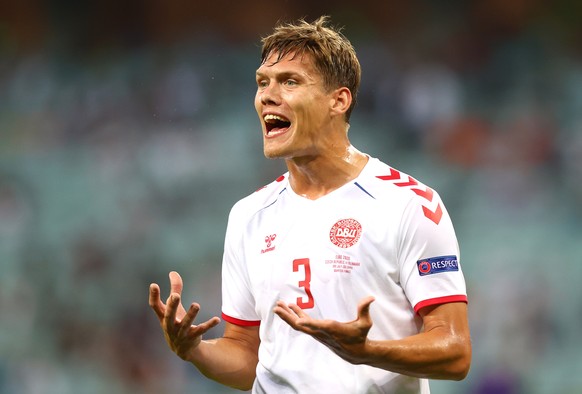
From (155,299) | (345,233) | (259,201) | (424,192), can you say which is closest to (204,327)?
(155,299)

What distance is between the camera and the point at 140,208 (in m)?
7.32

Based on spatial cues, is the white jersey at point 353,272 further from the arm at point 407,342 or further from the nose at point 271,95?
the nose at point 271,95

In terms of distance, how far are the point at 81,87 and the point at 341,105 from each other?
4.73 m

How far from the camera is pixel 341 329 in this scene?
2705mm

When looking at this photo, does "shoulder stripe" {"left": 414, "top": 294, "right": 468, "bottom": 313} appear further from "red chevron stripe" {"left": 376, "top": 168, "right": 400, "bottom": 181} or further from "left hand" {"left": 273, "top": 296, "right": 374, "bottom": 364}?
"red chevron stripe" {"left": 376, "top": 168, "right": 400, "bottom": 181}

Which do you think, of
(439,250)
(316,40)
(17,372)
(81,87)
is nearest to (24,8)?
(81,87)

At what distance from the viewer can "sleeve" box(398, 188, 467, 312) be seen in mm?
3160

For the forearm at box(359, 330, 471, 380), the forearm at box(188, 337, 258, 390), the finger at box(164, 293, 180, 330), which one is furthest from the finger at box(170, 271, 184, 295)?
the forearm at box(359, 330, 471, 380)

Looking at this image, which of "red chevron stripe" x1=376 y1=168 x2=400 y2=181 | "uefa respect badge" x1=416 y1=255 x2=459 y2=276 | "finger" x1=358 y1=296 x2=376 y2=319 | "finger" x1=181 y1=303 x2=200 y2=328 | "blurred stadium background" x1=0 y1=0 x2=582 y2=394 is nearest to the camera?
"finger" x1=358 y1=296 x2=376 y2=319

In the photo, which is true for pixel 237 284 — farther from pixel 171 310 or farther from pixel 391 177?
pixel 391 177

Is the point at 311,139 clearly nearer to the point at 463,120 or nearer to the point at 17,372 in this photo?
the point at 463,120

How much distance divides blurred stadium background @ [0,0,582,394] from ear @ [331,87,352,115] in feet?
11.2

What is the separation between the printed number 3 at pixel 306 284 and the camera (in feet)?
10.8

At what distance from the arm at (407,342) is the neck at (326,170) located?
67 centimetres
